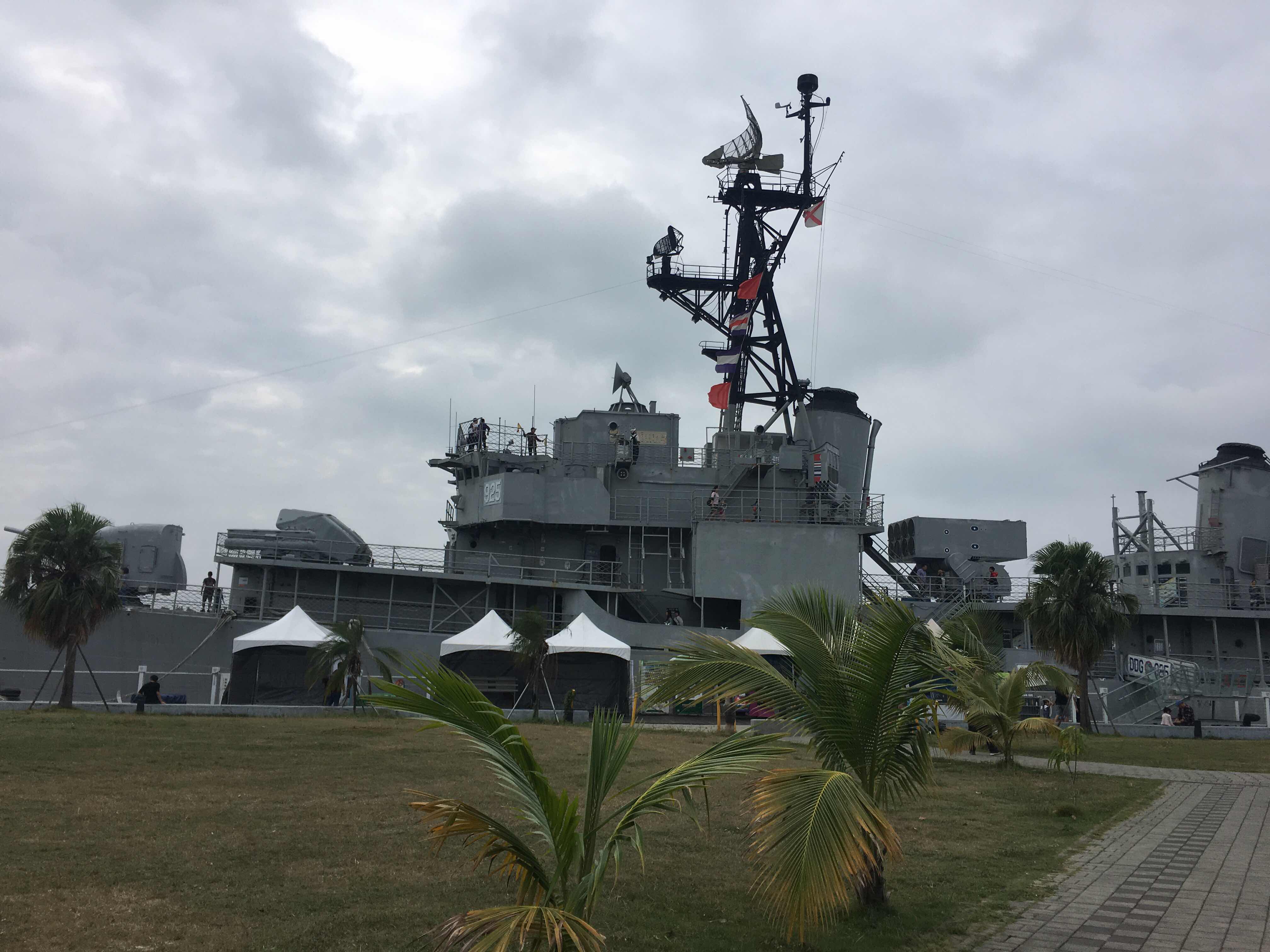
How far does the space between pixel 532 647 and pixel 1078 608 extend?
533 inches

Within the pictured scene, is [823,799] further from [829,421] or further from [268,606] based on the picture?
[829,421]

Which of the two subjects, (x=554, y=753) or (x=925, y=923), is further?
(x=554, y=753)

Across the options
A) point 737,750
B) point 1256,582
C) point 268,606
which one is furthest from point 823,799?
point 1256,582

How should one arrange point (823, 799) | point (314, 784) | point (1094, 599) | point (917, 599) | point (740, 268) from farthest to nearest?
1. point (740, 268)
2. point (917, 599)
3. point (1094, 599)
4. point (314, 784)
5. point (823, 799)

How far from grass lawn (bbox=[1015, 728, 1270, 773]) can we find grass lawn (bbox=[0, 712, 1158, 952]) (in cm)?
432

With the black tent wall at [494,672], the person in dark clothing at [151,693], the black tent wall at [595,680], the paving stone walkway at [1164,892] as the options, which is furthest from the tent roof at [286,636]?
the paving stone walkway at [1164,892]

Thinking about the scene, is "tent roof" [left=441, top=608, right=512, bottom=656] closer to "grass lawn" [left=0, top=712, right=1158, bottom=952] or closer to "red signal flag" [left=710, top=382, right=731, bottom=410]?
"grass lawn" [left=0, top=712, right=1158, bottom=952]

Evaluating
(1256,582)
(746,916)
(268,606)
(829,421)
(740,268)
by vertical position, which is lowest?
(746,916)

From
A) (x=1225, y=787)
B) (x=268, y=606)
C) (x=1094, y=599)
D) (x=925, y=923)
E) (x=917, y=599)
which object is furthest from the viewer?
(x=917, y=599)

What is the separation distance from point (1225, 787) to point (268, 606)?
73.6 feet

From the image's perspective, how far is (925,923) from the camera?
265 inches

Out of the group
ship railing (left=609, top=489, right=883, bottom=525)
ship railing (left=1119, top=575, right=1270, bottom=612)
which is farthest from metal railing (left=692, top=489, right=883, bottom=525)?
ship railing (left=1119, top=575, right=1270, bottom=612)

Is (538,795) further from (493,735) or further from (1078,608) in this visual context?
(1078,608)

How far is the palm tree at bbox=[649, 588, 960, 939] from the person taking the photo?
20.9 feet
